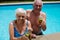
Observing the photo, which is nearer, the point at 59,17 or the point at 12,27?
the point at 12,27

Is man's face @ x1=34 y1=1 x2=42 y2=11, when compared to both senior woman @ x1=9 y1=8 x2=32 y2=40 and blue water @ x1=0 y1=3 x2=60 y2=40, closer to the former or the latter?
senior woman @ x1=9 y1=8 x2=32 y2=40

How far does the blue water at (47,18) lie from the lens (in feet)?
17.3

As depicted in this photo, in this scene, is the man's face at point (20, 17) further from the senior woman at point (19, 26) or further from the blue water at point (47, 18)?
the blue water at point (47, 18)

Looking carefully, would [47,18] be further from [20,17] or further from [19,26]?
[20,17]

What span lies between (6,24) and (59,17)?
2.33m

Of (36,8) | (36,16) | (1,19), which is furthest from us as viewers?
(1,19)

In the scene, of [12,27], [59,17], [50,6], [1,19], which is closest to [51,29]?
[59,17]

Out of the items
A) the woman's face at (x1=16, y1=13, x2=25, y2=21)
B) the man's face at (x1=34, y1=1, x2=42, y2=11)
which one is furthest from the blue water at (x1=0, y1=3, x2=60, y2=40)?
the woman's face at (x1=16, y1=13, x2=25, y2=21)

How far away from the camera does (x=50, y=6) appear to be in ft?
25.8

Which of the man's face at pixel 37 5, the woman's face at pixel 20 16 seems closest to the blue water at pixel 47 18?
the man's face at pixel 37 5

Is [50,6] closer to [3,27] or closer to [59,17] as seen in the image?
[59,17]

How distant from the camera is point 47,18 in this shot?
6559 mm

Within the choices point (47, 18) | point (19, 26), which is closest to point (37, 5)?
point (19, 26)

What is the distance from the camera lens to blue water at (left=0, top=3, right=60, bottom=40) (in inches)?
208
